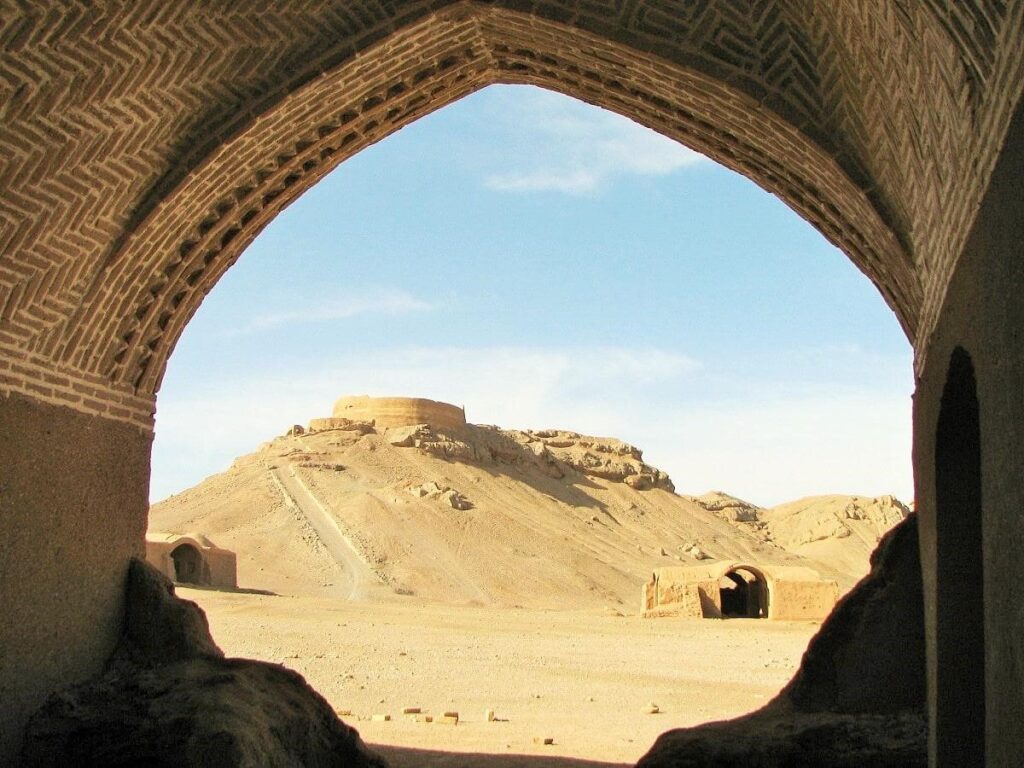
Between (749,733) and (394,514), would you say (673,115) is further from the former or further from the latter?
(394,514)

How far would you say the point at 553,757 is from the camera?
812 cm

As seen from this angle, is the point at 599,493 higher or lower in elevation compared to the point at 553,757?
higher

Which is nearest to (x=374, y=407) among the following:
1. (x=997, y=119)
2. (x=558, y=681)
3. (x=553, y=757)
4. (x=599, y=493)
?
(x=599, y=493)

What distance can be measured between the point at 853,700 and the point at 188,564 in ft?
72.1

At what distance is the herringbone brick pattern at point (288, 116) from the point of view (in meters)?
5.69

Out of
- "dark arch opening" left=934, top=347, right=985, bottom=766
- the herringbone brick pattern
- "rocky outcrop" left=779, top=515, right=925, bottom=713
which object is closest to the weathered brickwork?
the herringbone brick pattern

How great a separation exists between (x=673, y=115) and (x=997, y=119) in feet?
12.7

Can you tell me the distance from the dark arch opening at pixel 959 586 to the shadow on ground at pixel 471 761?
11.1 feet

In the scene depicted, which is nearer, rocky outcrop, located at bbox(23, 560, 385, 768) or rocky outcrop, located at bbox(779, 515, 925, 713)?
rocky outcrop, located at bbox(23, 560, 385, 768)

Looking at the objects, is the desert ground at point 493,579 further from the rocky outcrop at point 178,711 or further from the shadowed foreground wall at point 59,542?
the shadowed foreground wall at point 59,542

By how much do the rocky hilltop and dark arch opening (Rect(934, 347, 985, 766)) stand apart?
913 inches

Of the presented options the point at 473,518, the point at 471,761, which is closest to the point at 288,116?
the point at 471,761

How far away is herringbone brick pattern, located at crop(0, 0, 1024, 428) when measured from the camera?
18.7 ft

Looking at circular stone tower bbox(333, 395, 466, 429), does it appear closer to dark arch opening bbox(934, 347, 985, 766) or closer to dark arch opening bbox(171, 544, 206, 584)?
dark arch opening bbox(171, 544, 206, 584)
